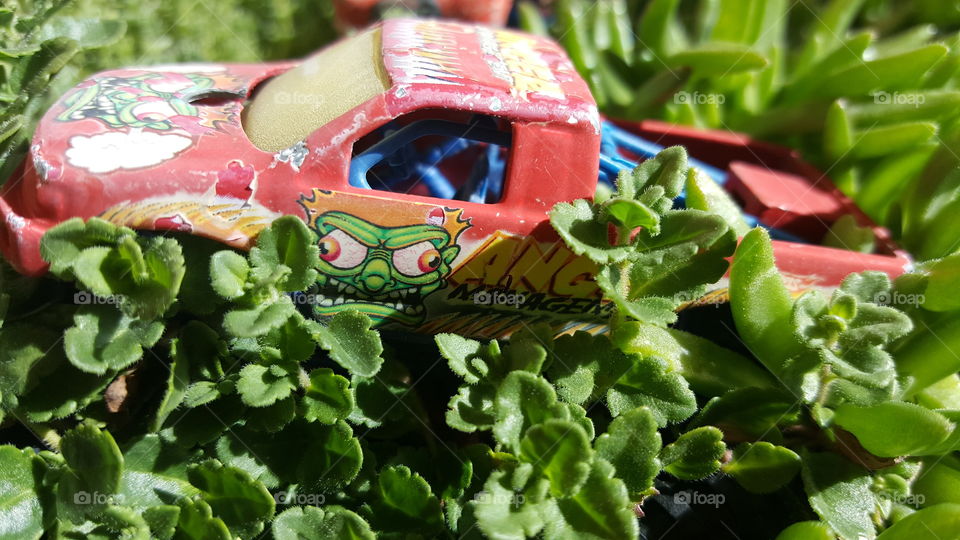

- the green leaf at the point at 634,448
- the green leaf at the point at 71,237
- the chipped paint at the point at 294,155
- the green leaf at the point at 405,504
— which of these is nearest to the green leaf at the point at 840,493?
the green leaf at the point at 634,448

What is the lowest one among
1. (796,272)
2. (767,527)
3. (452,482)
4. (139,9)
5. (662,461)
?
(767,527)

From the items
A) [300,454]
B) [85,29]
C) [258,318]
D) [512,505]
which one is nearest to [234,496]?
[300,454]

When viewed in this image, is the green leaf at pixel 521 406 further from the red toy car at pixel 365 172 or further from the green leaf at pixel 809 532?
the green leaf at pixel 809 532

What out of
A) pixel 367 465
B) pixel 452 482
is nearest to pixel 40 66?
pixel 367 465

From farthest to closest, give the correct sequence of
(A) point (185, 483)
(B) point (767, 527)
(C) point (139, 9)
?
(C) point (139, 9) < (B) point (767, 527) < (A) point (185, 483)

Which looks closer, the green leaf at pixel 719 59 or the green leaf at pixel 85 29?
the green leaf at pixel 85 29

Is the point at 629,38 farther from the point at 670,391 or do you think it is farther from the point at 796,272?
the point at 670,391

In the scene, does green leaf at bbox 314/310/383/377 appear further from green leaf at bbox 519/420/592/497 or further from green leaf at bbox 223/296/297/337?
green leaf at bbox 519/420/592/497

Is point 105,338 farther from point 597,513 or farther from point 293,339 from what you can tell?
point 597,513
